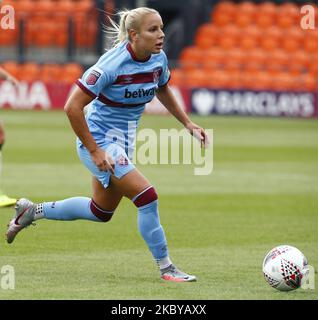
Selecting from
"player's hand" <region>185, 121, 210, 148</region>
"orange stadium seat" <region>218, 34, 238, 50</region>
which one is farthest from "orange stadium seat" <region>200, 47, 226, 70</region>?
"player's hand" <region>185, 121, 210, 148</region>

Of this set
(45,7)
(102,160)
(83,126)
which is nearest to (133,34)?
(83,126)

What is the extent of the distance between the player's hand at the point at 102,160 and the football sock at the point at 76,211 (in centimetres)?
74

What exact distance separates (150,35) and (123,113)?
0.70m

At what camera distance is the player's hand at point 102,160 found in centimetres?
786

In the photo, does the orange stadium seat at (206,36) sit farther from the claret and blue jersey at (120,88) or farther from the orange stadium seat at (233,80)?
the claret and blue jersey at (120,88)

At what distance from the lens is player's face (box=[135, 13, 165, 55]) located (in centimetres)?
805

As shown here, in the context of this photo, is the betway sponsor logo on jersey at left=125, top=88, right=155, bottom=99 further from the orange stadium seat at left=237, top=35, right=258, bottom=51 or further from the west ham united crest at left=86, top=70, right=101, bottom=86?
the orange stadium seat at left=237, top=35, right=258, bottom=51

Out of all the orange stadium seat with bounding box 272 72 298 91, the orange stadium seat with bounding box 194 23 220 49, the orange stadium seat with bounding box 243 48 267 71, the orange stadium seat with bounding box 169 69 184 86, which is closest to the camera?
the orange stadium seat with bounding box 272 72 298 91

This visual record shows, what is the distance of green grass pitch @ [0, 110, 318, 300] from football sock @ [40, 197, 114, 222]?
415mm

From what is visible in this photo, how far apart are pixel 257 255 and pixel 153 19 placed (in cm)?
258

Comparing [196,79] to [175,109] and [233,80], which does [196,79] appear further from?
[175,109]

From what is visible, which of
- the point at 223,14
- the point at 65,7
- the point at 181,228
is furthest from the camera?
the point at 223,14

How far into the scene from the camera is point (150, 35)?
26.4 feet
